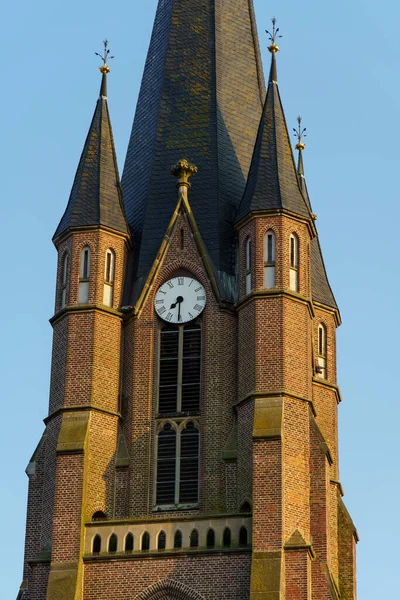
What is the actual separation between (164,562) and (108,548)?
1.48 meters

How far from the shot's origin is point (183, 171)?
5400 centimetres

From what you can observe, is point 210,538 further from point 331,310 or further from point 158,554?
point 331,310

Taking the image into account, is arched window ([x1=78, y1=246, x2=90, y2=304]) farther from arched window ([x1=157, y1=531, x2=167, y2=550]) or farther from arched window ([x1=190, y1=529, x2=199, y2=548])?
arched window ([x1=190, y1=529, x2=199, y2=548])

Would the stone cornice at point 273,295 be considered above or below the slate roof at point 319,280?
below

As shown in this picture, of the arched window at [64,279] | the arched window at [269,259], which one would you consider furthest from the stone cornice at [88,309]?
the arched window at [269,259]

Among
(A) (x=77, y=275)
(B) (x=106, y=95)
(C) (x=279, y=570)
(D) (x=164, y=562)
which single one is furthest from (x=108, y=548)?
(B) (x=106, y=95)

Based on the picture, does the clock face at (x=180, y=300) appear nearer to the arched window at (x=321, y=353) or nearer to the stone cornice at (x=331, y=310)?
the arched window at (x=321, y=353)

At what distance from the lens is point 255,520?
155 ft

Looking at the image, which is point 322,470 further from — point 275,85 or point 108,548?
point 275,85

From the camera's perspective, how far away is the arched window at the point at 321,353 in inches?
2200

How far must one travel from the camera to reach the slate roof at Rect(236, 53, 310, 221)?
52.1 metres

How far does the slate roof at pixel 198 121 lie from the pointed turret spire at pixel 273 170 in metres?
→ 1.47

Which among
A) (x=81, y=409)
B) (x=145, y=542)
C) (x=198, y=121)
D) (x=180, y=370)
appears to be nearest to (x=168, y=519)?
(x=145, y=542)

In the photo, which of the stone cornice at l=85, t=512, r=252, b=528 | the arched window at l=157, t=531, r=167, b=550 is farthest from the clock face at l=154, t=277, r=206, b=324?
the arched window at l=157, t=531, r=167, b=550
